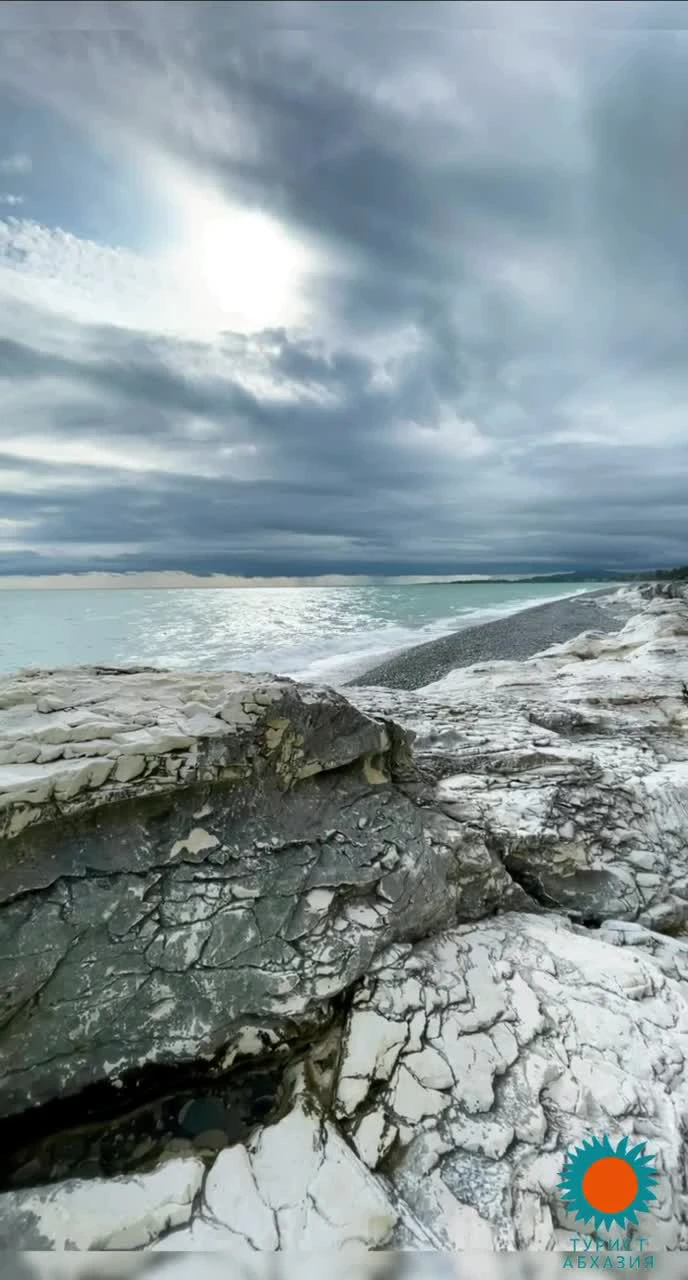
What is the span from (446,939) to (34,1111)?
7.87ft

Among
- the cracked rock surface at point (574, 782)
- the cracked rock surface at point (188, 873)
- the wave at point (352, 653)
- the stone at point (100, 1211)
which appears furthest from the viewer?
the wave at point (352, 653)

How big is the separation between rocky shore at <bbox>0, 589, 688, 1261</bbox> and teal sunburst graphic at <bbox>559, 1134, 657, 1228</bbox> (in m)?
0.05

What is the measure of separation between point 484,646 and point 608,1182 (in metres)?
26.9

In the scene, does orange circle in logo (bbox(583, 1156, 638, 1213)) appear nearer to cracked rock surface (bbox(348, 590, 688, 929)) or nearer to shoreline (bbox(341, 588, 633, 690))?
cracked rock surface (bbox(348, 590, 688, 929))

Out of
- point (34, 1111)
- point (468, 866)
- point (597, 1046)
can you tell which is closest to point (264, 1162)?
point (34, 1111)

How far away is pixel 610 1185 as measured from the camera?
2.49 m

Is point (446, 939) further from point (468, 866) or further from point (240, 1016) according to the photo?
point (240, 1016)

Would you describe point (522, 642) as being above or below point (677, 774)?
below

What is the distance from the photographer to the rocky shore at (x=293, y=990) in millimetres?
2400

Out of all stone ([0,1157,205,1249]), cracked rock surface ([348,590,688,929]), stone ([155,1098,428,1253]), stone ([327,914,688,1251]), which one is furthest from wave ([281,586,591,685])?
stone ([0,1157,205,1249])

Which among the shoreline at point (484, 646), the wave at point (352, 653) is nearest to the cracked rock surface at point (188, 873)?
the shoreline at point (484, 646)

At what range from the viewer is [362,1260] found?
2.19 meters

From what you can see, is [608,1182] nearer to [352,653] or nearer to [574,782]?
[574,782]

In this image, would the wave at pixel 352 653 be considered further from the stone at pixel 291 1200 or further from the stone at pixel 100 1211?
the stone at pixel 100 1211
